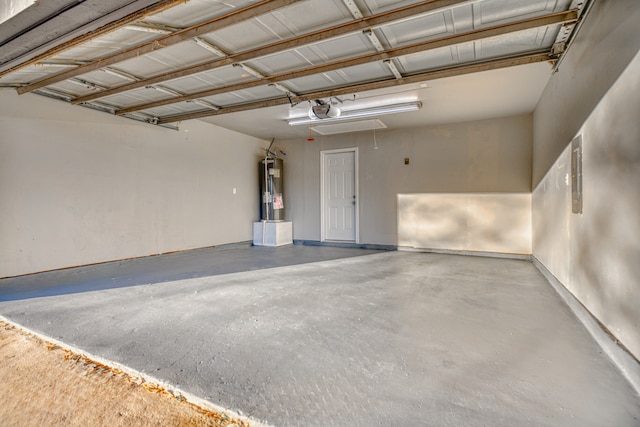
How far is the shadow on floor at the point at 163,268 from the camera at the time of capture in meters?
3.33

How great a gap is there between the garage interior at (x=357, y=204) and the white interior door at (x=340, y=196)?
0.77 feet

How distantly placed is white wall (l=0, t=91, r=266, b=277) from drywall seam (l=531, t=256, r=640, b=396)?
541 cm

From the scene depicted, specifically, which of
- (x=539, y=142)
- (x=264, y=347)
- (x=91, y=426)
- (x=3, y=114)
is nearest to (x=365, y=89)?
(x=539, y=142)

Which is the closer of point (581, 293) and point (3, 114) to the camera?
point (581, 293)

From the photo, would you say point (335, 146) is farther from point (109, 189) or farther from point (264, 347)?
point (264, 347)

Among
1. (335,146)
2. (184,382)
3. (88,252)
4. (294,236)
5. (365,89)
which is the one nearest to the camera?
(184,382)

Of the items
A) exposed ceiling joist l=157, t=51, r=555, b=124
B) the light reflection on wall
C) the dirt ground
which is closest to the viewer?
the dirt ground

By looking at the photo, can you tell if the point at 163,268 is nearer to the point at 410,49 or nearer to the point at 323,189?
the point at 323,189

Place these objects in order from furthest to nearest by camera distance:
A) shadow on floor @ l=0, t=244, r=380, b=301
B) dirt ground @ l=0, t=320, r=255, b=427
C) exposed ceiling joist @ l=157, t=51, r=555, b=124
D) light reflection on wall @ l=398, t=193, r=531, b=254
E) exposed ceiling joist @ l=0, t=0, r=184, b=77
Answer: light reflection on wall @ l=398, t=193, r=531, b=254 → shadow on floor @ l=0, t=244, r=380, b=301 → exposed ceiling joist @ l=157, t=51, r=555, b=124 → exposed ceiling joist @ l=0, t=0, r=184, b=77 → dirt ground @ l=0, t=320, r=255, b=427

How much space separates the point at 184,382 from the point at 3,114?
400 cm

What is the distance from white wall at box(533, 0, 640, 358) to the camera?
163cm

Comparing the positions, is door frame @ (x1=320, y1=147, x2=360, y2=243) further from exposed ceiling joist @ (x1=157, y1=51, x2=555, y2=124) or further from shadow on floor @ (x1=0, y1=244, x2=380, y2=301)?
exposed ceiling joist @ (x1=157, y1=51, x2=555, y2=124)

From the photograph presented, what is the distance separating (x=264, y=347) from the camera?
195cm

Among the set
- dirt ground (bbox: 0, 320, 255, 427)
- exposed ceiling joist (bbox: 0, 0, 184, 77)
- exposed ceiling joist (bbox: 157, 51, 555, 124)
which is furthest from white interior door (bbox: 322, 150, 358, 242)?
dirt ground (bbox: 0, 320, 255, 427)
